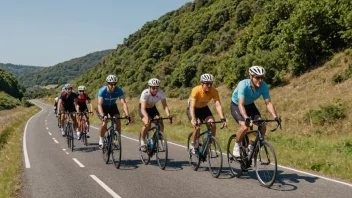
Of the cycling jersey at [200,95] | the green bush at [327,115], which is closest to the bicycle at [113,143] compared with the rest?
the cycling jersey at [200,95]

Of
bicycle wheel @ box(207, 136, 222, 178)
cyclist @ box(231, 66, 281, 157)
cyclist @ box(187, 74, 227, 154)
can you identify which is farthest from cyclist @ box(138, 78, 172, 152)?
cyclist @ box(231, 66, 281, 157)

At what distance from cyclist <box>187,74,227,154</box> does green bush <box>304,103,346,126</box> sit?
1335 cm

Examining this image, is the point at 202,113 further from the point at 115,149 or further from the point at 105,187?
the point at 105,187

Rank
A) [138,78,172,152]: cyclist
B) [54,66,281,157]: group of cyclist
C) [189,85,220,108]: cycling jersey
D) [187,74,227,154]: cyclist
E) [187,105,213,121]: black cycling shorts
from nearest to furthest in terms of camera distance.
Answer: [54,66,281,157]: group of cyclist, [187,74,227,154]: cyclist, [189,85,220,108]: cycling jersey, [187,105,213,121]: black cycling shorts, [138,78,172,152]: cyclist

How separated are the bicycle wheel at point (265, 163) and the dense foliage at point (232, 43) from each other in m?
30.4

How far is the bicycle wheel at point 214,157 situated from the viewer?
7.61 metres

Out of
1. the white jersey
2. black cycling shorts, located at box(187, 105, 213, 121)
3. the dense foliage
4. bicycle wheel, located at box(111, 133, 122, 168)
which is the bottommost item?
bicycle wheel, located at box(111, 133, 122, 168)

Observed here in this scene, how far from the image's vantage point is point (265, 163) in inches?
265

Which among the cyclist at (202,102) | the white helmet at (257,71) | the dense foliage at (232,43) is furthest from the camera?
the dense foliage at (232,43)

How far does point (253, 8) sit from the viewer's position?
72625 millimetres

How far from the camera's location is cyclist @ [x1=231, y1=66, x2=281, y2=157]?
6732 mm

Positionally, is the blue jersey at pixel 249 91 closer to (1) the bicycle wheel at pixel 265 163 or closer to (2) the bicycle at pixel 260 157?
(2) the bicycle at pixel 260 157

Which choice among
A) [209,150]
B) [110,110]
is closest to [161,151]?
[209,150]

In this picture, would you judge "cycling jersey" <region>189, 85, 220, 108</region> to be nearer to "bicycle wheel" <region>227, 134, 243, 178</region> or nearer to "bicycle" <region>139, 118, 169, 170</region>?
"bicycle wheel" <region>227, 134, 243, 178</region>
